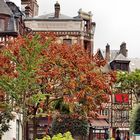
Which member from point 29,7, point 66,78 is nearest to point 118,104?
point 29,7

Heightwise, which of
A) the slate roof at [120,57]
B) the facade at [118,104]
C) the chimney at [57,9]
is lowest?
the facade at [118,104]

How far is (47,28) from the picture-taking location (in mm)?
62719

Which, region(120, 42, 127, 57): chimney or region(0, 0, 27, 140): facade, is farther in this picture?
region(120, 42, 127, 57): chimney

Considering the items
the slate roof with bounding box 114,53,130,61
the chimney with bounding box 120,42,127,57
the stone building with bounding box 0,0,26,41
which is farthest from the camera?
the chimney with bounding box 120,42,127,57

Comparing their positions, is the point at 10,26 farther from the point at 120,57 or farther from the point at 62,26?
the point at 120,57

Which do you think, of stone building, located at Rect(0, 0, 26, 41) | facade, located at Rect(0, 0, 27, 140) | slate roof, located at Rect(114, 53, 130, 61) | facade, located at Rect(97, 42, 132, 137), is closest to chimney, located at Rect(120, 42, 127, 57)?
facade, located at Rect(97, 42, 132, 137)

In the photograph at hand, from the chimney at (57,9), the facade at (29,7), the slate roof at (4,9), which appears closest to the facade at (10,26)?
the slate roof at (4,9)

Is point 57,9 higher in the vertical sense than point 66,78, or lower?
higher

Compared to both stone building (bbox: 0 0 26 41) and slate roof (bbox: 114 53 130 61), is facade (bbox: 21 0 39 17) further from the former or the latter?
stone building (bbox: 0 0 26 41)

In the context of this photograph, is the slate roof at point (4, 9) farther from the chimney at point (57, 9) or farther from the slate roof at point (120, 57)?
the slate roof at point (120, 57)

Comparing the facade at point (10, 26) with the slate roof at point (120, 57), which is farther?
the slate roof at point (120, 57)

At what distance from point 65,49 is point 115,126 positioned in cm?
3712

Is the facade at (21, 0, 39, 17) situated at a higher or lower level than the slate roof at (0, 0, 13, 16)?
higher

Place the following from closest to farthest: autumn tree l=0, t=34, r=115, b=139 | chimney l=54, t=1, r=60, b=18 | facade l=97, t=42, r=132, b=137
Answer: autumn tree l=0, t=34, r=115, b=139
chimney l=54, t=1, r=60, b=18
facade l=97, t=42, r=132, b=137
